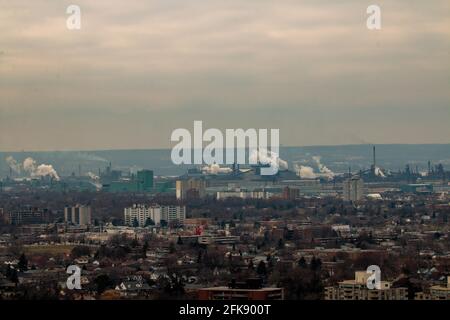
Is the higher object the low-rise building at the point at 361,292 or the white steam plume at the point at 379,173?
the white steam plume at the point at 379,173

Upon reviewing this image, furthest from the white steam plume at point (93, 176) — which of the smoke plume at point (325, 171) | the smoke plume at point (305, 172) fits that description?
the smoke plume at point (325, 171)

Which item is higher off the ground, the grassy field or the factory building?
the factory building

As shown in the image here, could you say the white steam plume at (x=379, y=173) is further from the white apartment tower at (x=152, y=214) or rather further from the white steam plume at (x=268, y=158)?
the white apartment tower at (x=152, y=214)

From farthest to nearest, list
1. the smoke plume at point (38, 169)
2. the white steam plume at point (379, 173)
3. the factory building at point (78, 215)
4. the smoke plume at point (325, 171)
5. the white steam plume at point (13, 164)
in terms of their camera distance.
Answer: the white steam plume at point (379, 173) → the smoke plume at point (325, 171) → the smoke plume at point (38, 169) → the white steam plume at point (13, 164) → the factory building at point (78, 215)

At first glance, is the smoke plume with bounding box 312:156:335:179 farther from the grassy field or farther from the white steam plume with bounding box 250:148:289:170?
the grassy field

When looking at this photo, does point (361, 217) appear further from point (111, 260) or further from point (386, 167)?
point (111, 260)

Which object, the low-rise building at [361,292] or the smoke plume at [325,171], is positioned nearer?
the low-rise building at [361,292]

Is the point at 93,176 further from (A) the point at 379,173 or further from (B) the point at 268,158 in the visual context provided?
(A) the point at 379,173

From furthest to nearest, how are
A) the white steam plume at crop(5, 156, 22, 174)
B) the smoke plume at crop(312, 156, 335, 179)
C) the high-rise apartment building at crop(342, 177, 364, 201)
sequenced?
1. the smoke plume at crop(312, 156, 335, 179)
2. the high-rise apartment building at crop(342, 177, 364, 201)
3. the white steam plume at crop(5, 156, 22, 174)

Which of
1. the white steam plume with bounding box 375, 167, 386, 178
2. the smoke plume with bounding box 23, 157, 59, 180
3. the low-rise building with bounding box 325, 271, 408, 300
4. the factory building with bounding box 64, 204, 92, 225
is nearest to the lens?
the low-rise building with bounding box 325, 271, 408, 300

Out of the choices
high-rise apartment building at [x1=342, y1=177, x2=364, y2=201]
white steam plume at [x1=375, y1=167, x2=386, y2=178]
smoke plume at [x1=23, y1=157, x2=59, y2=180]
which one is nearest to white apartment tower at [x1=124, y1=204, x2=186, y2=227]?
smoke plume at [x1=23, y1=157, x2=59, y2=180]

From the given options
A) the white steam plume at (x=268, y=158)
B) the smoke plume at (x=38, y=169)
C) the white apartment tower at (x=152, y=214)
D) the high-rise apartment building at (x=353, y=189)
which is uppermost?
the white steam plume at (x=268, y=158)
